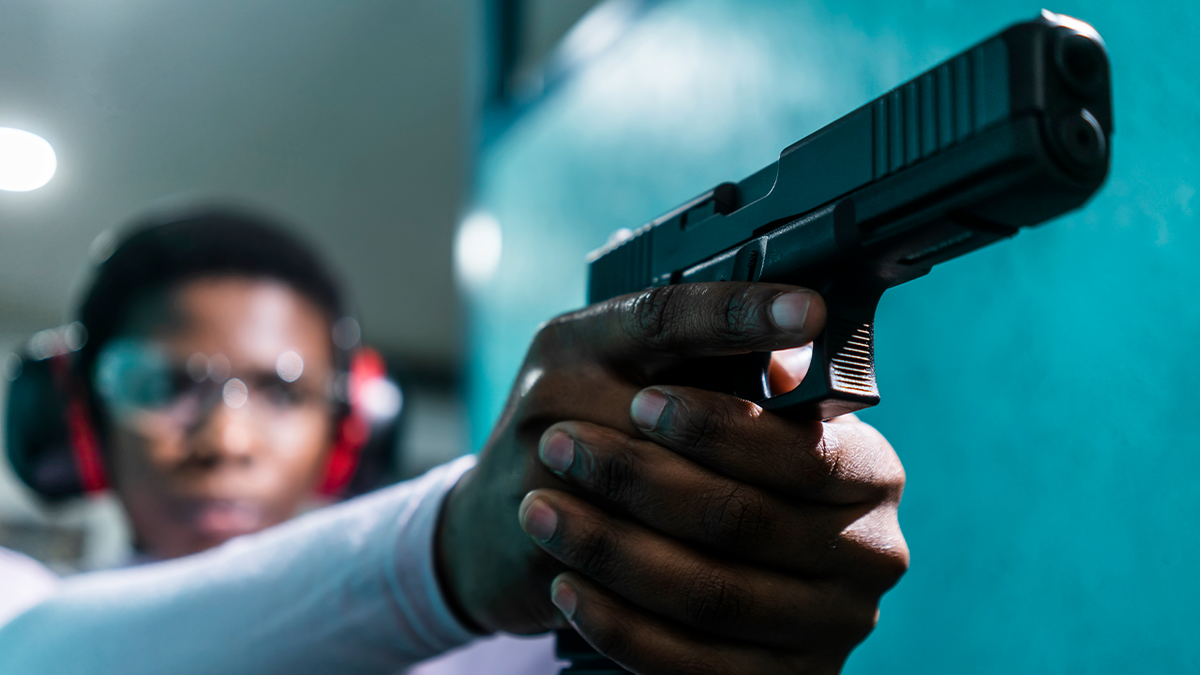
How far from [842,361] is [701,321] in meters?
0.08

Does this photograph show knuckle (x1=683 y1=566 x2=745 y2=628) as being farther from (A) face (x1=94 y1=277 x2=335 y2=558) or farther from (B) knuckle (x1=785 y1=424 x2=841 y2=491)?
(A) face (x1=94 y1=277 x2=335 y2=558)

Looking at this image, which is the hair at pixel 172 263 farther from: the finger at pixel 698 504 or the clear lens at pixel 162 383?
the finger at pixel 698 504

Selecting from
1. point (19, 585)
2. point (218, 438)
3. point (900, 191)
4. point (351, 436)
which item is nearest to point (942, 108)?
point (900, 191)

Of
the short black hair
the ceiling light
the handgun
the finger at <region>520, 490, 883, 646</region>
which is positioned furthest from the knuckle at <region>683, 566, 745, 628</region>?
the short black hair

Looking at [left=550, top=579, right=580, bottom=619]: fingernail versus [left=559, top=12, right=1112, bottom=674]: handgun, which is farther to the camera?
[left=550, top=579, right=580, bottom=619]: fingernail

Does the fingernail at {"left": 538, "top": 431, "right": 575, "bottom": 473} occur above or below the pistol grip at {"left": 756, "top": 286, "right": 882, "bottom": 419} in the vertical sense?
below

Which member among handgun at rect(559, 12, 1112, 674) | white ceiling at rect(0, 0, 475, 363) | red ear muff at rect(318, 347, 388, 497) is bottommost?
red ear muff at rect(318, 347, 388, 497)

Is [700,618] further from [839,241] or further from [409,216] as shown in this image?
[409,216]

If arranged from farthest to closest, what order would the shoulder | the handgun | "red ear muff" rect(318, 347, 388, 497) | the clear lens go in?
1. "red ear muff" rect(318, 347, 388, 497)
2. the clear lens
3. the shoulder
4. the handgun

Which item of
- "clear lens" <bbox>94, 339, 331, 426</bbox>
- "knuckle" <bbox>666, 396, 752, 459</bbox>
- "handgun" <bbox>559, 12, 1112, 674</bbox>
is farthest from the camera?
"clear lens" <bbox>94, 339, 331, 426</bbox>

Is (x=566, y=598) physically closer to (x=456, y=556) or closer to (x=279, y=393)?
(x=456, y=556)

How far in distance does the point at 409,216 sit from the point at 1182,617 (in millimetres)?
2621

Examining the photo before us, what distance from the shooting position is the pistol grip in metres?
0.36

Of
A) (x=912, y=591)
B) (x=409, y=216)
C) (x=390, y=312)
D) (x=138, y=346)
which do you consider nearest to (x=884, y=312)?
(x=912, y=591)
